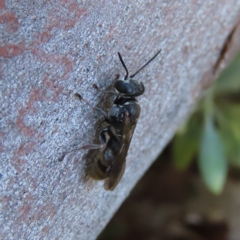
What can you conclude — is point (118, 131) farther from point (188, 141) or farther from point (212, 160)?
point (188, 141)

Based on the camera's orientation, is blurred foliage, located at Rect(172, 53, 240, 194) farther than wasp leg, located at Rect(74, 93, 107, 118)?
Yes

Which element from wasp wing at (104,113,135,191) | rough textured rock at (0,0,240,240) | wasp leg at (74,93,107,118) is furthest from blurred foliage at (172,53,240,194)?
wasp leg at (74,93,107,118)

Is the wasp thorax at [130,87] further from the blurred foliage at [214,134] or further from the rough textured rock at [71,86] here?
the blurred foliage at [214,134]

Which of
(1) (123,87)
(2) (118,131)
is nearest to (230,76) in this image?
(2) (118,131)

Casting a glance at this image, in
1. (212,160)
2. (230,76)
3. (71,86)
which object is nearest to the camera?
(71,86)

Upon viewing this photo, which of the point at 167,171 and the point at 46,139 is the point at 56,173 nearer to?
the point at 46,139

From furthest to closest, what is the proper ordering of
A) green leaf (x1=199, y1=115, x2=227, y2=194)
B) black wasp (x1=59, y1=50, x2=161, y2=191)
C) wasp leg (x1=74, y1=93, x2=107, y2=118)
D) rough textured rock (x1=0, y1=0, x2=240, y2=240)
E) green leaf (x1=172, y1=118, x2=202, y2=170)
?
green leaf (x1=172, y1=118, x2=202, y2=170) < green leaf (x1=199, y1=115, x2=227, y2=194) < black wasp (x1=59, y1=50, x2=161, y2=191) < wasp leg (x1=74, y1=93, x2=107, y2=118) < rough textured rock (x1=0, y1=0, x2=240, y2=240)

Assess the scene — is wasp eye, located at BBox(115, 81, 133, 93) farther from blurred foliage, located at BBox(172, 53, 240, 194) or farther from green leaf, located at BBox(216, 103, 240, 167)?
green leaf, located at BBox(216, 103, 240, 167)

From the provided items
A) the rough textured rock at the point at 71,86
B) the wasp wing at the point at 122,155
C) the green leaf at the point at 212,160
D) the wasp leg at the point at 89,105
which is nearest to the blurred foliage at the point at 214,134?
the green leaf at the point at 212,160
